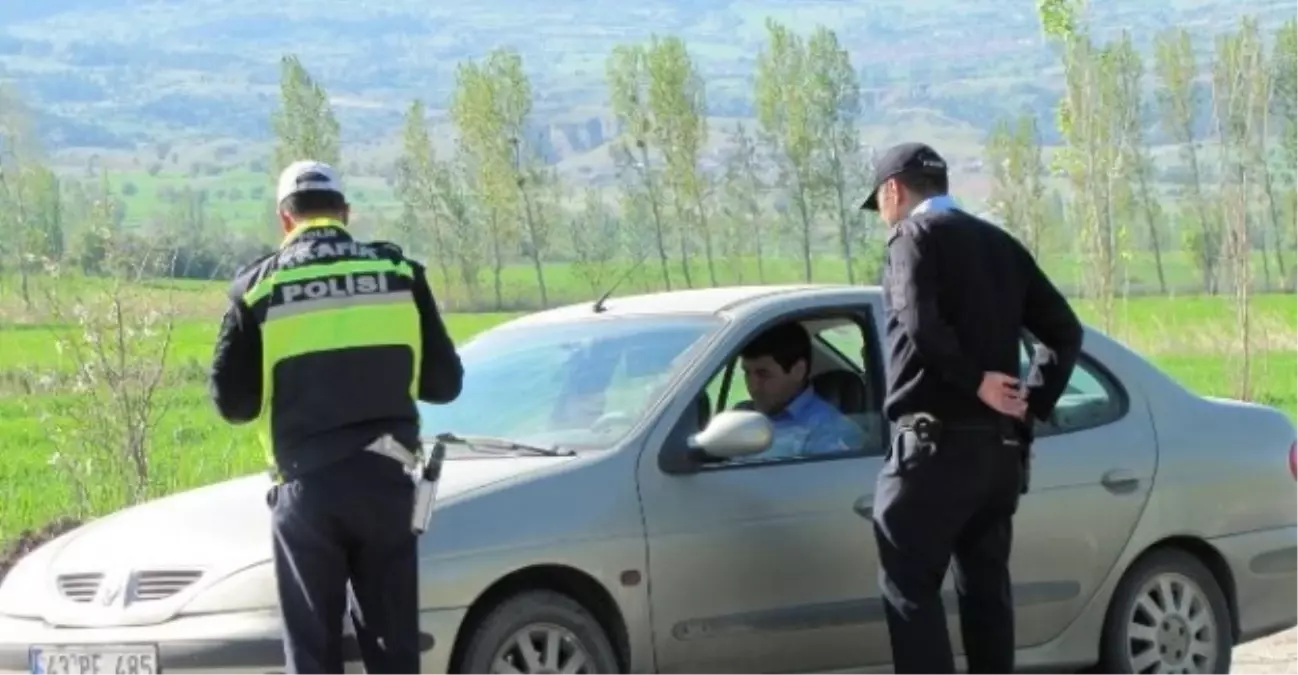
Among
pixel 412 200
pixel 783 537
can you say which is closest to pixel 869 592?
pixel 783 537

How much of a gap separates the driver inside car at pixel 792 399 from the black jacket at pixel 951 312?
0.62 meters

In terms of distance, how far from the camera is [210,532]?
7.31 meters

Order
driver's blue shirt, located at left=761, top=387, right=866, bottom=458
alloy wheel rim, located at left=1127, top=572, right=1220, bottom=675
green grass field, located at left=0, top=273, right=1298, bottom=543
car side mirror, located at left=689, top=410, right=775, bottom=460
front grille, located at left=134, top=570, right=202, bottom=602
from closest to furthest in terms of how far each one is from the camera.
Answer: front grille, located at left=134, top=570, right=202, bottom=602 → car side mirror, located at left=689, top=410, right=775, bottom=460 → driver's blue shirt, located at left=761, top=387, right=866, bottom=458 → alloy wheel rim, located at left=1127, top=572, right=1220, bottom=675 → green grass field, located at left=0, top=273, right=1298, bottom=543

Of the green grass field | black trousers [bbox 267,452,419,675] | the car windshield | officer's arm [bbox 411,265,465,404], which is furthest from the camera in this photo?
the green grass field

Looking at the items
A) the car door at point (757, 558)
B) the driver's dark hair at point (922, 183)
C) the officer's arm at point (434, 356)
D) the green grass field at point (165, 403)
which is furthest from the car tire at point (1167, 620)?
the officer's arm at point (434, 356)

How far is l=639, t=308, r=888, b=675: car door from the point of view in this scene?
7.67 m

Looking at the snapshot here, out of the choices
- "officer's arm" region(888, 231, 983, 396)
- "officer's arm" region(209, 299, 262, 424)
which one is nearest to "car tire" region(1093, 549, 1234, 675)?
"officer's arm" region(888, 231, 983, 396)

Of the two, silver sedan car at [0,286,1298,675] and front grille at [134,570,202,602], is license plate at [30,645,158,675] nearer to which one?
silver sedan car at [0,286,1298,675]

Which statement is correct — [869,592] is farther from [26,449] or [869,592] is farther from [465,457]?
[26,449]

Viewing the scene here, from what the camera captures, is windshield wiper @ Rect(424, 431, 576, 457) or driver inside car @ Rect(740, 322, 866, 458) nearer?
windshield wiper @ Rect(424, 431, 576, 457)

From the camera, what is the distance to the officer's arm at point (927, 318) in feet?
24.1

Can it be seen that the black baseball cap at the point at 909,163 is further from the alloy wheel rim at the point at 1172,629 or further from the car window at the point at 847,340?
the alloy wheel rim at the point at 1172,629

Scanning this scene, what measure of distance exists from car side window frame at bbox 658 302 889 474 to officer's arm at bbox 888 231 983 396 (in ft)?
2.61

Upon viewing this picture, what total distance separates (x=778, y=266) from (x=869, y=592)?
124765mm
